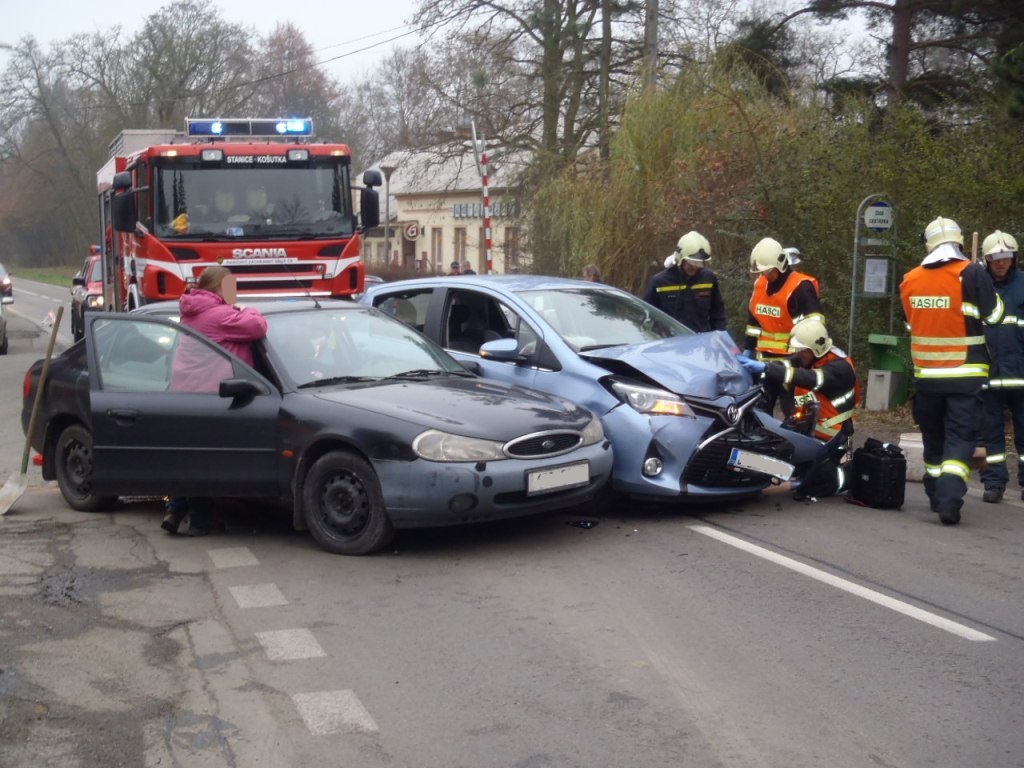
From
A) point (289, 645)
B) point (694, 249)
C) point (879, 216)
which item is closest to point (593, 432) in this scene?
point (289, 645)

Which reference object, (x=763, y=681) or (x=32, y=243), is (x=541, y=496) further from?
(x=32, y=243)

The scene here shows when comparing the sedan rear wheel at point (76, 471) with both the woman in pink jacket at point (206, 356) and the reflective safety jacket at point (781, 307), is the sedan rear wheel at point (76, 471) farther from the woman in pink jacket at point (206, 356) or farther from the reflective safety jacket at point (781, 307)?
the reflective safety jacket at point (781, 307)

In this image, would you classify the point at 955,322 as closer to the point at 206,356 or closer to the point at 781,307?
the point at 781,307

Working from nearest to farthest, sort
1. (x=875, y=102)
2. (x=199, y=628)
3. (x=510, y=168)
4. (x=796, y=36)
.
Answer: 1. (x=199, y=628)
2. (x=875, y=102)
3. (x=796, y=36)
4. (x=510, y=168)

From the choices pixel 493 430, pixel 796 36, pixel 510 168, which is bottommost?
pixel 493 430

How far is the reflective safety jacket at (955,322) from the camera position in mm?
8484

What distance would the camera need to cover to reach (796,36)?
20688 mm

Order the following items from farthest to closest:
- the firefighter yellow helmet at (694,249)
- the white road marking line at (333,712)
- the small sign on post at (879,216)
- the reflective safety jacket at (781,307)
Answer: the small sign on post at (879,216), the firefighter yellow helmet at (694,249), the reflective safety jacket at (781,307), the white road marking line at (333,712)

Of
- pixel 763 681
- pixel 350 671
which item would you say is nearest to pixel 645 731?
pixel 763 681

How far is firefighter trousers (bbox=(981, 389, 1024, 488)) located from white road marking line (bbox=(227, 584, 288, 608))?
17.5ft

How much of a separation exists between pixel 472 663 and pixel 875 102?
565 inches

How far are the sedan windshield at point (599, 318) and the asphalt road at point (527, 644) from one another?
1379mm

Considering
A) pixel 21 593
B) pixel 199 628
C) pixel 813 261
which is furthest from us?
pixel 813 261

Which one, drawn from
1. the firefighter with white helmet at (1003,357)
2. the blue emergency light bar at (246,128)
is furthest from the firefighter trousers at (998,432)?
the blue emergency light bar at (246,128)
